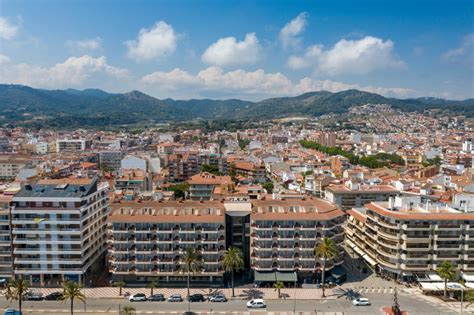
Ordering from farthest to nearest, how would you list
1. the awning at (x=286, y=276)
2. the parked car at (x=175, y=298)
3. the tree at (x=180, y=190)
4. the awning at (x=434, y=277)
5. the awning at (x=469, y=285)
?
the tree at (x=180, y=190) < the awning at (x=286, y=276) < the awning at (x=434, y=277) < the awning at (x=469, y=285) < the parked car at (x=175, y=298)

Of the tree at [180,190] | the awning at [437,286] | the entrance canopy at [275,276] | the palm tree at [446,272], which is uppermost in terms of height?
the tree at [180,190]

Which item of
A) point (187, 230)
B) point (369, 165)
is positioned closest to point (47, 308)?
point (187, 230)

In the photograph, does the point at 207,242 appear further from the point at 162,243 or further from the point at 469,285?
the point at 469,285

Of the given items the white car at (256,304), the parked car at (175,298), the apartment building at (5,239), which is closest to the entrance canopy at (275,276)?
the white car at (256,304)

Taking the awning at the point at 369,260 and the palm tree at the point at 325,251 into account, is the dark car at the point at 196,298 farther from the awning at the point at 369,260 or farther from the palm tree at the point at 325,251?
the awning at the point at 369,260

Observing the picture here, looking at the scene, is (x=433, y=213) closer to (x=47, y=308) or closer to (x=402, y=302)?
(x=402, y=302)

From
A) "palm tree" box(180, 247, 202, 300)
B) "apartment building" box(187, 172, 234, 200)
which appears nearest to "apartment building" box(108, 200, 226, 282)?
"palm tree" box(180, 247, 202, 300)
